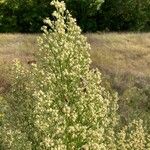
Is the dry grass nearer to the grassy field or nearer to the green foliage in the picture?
the grassy field

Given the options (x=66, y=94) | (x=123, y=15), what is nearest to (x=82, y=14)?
(x=123, y=15)

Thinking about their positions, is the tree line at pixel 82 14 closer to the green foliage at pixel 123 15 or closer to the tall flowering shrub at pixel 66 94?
the green foliage at pixel 123 15

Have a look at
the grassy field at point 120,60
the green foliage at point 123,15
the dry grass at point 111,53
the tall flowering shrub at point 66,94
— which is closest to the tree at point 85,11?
the green foliage at point 123,15

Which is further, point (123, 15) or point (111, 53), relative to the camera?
point (123, 15)

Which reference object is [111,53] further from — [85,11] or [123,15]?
[123,15]

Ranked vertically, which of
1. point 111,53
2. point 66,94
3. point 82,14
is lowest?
point 111,53

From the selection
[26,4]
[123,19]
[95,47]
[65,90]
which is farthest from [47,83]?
[123,19]

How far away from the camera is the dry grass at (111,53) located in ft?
141

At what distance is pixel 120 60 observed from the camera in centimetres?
4784

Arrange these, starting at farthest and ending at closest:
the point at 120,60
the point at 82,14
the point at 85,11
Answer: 1. the point at 82,14
2. the point at 85,11
3. the point at 120,60

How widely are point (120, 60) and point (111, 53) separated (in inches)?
72.6

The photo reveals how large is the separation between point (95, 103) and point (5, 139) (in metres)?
3.39

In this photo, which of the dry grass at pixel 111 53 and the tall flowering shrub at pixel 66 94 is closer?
the tall flowering shrub at pixel 66 94

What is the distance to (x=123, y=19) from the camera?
72.9m
